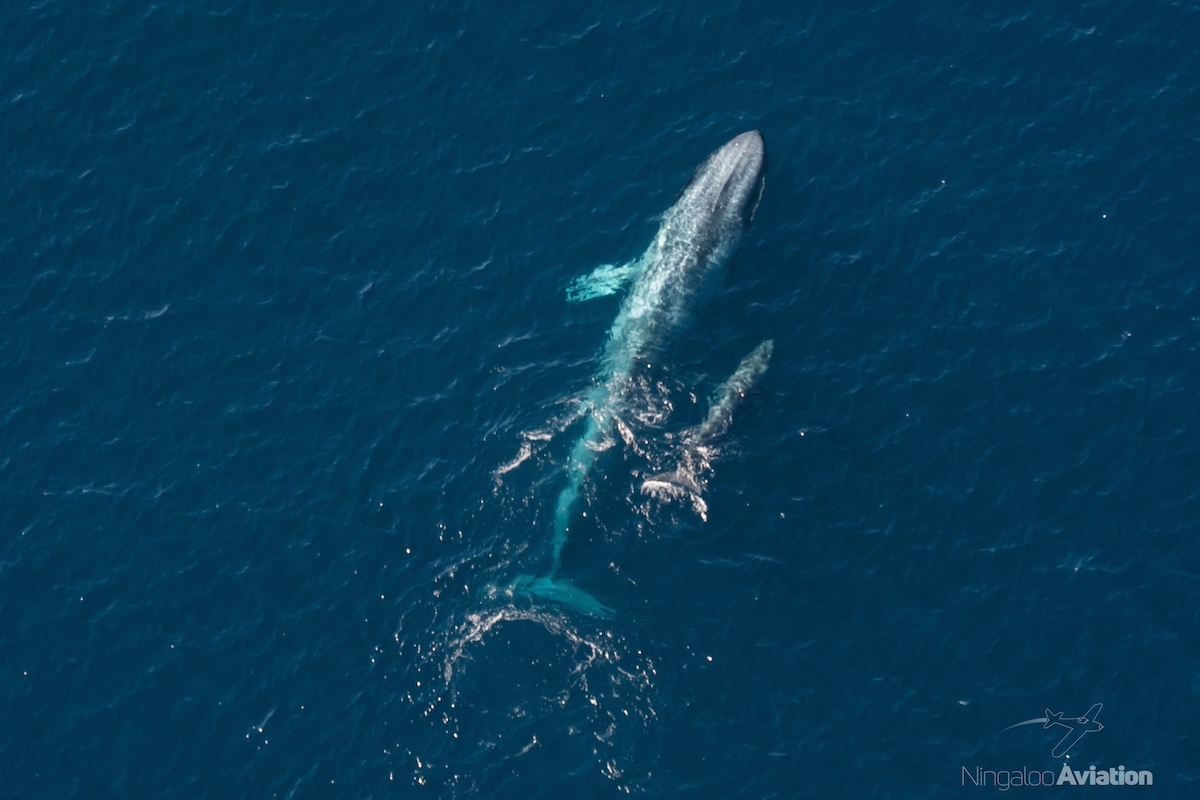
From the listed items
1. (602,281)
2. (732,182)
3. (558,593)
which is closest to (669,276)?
(602,281)

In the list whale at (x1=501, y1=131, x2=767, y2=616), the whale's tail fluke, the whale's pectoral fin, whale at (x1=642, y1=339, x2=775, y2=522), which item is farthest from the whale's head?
the whale's tail fluke

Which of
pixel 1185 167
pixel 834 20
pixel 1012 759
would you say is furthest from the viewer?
pixel 834 20

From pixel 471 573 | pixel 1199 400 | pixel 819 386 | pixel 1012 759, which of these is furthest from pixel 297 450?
pixel 1199 400

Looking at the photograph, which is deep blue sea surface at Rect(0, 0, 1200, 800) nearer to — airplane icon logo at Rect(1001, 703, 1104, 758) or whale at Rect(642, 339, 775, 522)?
airplane icon logo at Rect(1001, 703, 1104, 758)

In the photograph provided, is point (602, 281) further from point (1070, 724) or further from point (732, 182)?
point (1070, 724)

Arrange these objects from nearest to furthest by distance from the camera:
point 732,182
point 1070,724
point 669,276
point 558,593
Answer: point 1070,724
point 558,593
point 669,276
point 732,182

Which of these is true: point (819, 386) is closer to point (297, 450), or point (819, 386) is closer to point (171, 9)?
point (297, 450)
